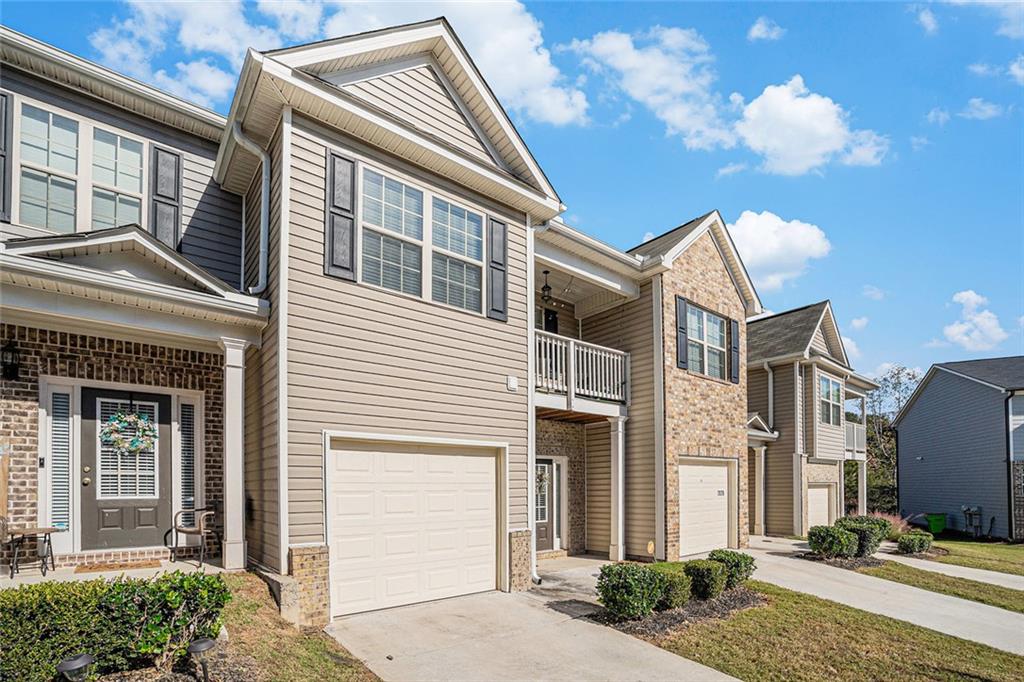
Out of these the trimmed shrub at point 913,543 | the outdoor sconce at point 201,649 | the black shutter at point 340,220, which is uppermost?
the black shutter at point 340,220

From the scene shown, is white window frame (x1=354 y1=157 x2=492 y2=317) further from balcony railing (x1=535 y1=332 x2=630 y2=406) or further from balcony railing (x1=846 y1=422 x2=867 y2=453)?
balcony railing (x1=846 y1=422 x2=867 y2=453)

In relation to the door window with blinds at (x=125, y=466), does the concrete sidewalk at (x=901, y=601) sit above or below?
below

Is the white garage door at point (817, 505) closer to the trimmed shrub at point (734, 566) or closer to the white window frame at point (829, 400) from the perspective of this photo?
the white window frame at point (829, 400)

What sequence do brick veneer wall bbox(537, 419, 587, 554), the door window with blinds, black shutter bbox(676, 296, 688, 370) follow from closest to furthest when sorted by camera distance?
the door window with blinds → brick veneer wall bbox(537, 419, 587, 554) → black shutter bbox(676, 296, 688, 370)

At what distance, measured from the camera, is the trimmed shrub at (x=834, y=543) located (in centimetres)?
1389

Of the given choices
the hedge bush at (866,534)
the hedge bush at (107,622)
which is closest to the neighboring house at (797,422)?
the hedge bush at (866,534)

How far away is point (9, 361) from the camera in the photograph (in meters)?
7.40

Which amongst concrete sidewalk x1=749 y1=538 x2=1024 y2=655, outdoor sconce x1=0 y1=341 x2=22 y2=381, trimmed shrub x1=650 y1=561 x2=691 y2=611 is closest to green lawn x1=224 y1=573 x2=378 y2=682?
outdoor sconce x1=0 y1=341 x2=22 y2=381

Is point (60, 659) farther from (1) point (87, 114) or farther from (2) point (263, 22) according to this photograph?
(2) point (263, 22)

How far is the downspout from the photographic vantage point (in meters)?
8.16

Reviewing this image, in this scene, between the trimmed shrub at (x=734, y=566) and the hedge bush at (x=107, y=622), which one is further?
the trimmed shrub at (x=734, y=566)

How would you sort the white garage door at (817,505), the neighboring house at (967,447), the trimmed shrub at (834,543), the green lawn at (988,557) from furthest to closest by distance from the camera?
the neighboring house at (967,447)
the white garage door at (817,505)
the green lawn at (988,557)
the trimmed shrub at (834,543)

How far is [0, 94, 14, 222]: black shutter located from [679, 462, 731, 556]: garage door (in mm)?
11971

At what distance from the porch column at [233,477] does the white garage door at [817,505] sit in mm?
17462
